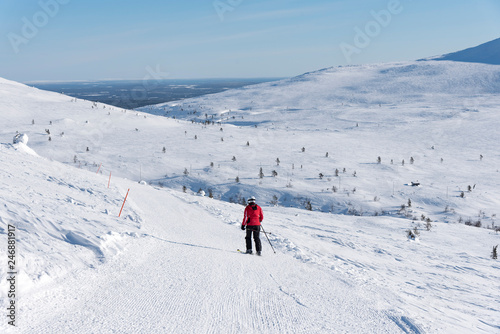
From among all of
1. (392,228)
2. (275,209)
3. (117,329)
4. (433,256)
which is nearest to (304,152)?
(275,209)

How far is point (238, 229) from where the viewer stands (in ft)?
30.8

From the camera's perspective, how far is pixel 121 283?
458 cm

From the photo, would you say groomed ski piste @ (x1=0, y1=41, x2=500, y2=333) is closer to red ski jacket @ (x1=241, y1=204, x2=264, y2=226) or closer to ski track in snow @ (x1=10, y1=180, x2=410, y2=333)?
ski track in snow @ (x1=10, y1=180, x2=410, y2=333)

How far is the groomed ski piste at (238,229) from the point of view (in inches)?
162

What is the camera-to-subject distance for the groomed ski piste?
4.11 metres

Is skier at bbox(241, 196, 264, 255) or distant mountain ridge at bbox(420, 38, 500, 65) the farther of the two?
distant mountain ridge at bbox(420, 38, 500, 65)

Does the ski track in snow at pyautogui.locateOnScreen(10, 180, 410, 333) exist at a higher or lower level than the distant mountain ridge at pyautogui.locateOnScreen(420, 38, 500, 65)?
lower

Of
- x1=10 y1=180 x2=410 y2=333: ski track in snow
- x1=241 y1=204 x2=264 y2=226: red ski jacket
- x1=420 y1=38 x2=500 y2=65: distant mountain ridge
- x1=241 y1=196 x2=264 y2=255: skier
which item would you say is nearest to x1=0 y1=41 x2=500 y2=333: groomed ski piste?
x1=10 y1=180 x2=410 y2=333: ski track in snow

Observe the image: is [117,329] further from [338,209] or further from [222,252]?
[338,209]

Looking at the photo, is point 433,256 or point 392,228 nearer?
point 433,256

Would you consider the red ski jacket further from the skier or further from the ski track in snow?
the ski track in snow

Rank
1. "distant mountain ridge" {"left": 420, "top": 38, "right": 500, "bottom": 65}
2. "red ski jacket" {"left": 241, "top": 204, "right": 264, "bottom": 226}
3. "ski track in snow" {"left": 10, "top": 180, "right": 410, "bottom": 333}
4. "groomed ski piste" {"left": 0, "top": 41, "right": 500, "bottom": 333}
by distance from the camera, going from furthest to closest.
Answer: "distant mountain ridge" {"left": 420, "top": 38, "right": 500, "bottom": 65}
"red ski jacket" {"left": 241, "top": 204, "right": 264, "bottom": 226}
"groomed ski piste" {"left": 0, "top": 41, "right": 500, "bottom": 333}
"ski track in snow" {"left": 10, "top": 180, "right": 410, "bottom": 333}

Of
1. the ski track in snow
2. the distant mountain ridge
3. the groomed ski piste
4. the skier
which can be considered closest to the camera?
the ski track in snow

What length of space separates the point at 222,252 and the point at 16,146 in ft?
30.7
